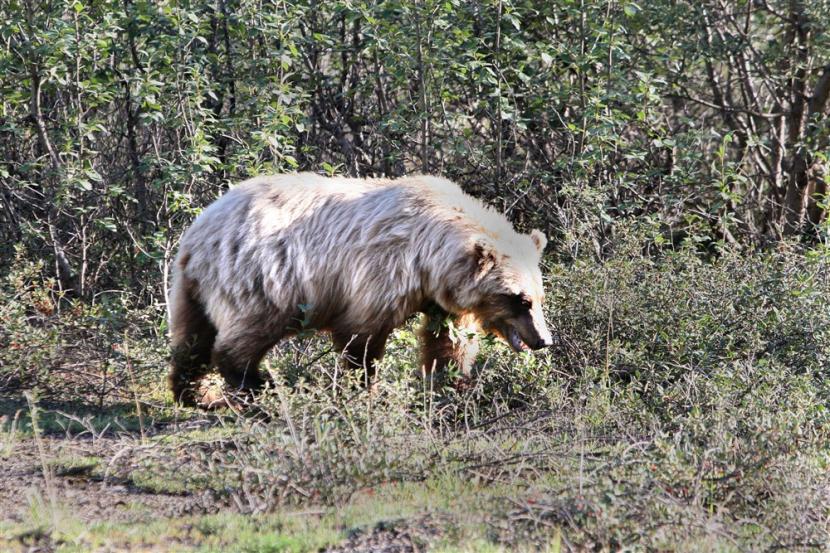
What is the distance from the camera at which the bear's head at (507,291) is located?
7.22 metres

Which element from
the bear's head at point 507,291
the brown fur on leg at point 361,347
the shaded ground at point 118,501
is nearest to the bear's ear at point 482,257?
the bear's head at point 507,291

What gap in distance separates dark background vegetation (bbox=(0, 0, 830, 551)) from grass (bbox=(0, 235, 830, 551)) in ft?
0.08

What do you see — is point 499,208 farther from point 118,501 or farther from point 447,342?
point 118,501

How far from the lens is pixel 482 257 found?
721 centimetres

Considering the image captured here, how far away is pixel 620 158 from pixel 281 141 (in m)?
3.66

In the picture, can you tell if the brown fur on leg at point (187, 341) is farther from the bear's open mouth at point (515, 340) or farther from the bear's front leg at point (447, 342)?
the bear's open mouth at point (515, 340)

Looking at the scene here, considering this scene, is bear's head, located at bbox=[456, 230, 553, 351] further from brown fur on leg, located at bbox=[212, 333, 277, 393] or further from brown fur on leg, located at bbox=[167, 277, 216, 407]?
brown fur on leg, located at bbox=[167, 277, 216, 407]

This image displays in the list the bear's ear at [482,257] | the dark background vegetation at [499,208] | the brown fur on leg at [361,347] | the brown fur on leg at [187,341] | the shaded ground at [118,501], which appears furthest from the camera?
the brown fur on leg at [187,341]

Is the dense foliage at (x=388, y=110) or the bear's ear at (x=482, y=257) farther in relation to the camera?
the dense foliage at (x=388, y=110)

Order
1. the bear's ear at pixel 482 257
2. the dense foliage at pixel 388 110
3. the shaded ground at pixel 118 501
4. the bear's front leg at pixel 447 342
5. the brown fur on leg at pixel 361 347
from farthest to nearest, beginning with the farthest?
1. the dense foliage at pixel 388 110
2. the bear's front leg at pixel 447 342
3. the brown fur on leg at pixel 361 347
4. the bear's ear at pixel 482 257
5. the shaded ground at pixel 118 501

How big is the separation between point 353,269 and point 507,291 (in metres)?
1.08

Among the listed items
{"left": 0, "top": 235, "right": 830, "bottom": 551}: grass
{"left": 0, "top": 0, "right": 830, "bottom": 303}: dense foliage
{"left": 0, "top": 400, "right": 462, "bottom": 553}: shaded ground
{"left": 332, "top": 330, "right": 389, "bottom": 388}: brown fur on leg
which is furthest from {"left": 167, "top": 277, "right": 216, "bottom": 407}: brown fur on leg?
{"left": 0, "top": 0, "right": 830, "bottom": 303}: dense foliage

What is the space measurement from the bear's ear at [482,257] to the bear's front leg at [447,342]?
54 cm

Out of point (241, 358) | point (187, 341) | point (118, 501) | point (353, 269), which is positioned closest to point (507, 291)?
point (353, 269)
